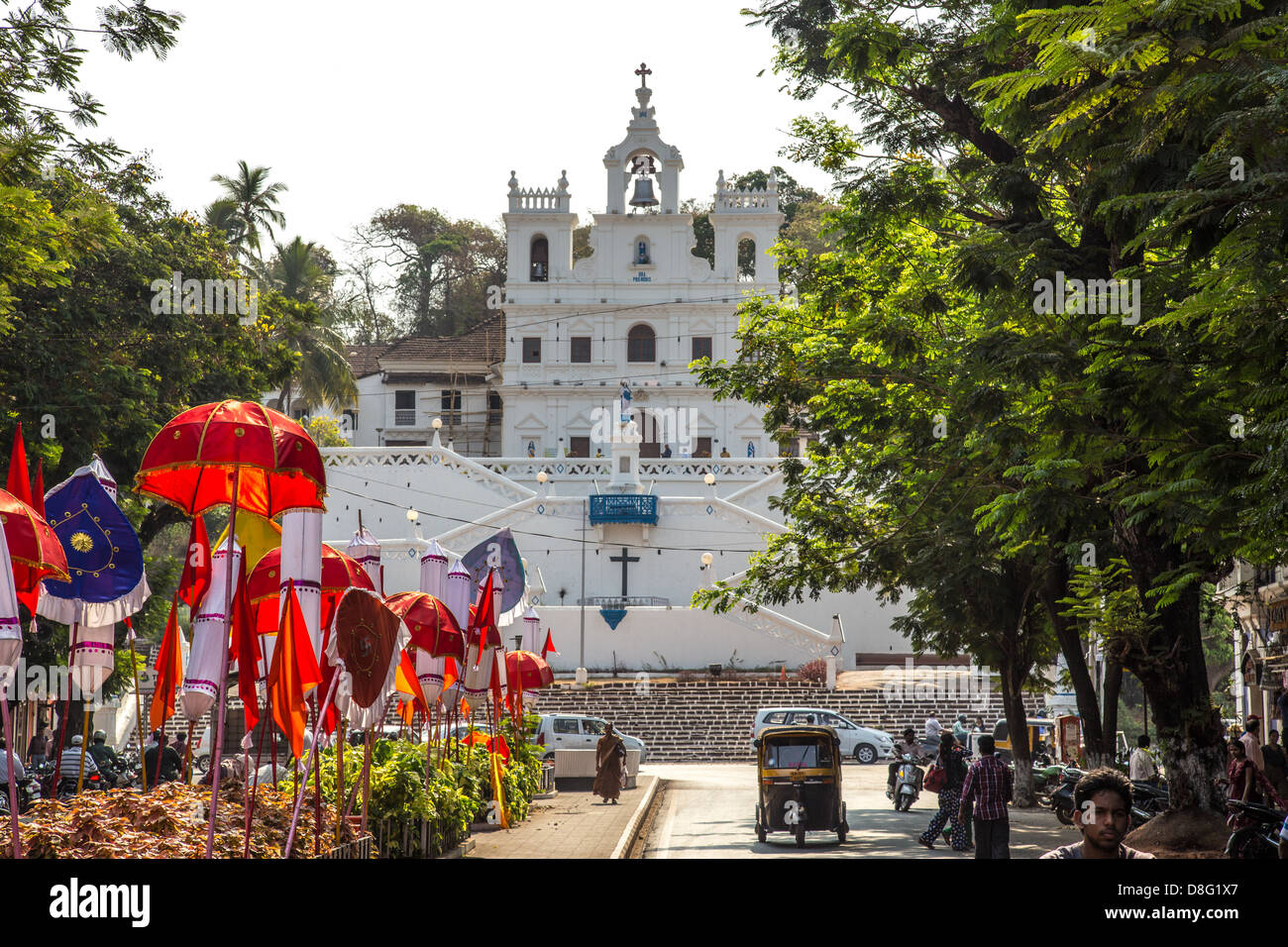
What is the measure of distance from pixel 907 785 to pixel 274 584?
14.1 m

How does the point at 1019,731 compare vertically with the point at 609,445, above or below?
below

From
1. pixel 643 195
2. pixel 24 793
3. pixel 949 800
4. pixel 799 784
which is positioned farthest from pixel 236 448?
pixel 643 195

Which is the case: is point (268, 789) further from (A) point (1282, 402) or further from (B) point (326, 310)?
(B) point (326, 310)

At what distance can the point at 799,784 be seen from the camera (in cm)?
1739

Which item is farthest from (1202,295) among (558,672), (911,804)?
(558,672)

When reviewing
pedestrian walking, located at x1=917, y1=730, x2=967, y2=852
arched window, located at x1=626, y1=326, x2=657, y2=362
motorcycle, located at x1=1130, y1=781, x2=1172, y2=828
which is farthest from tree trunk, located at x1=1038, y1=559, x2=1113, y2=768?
arched window, located at x1=626, y1=326, x2=657, y2=362

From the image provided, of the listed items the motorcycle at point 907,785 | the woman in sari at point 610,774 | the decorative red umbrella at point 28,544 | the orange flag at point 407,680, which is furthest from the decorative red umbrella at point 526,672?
the decorative red umbrella at point 28,544

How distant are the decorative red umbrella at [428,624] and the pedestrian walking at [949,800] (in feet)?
20.2

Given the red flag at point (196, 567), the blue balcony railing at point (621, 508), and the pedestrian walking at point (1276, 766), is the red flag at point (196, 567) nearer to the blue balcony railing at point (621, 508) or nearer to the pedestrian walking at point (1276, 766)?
the pedestrian walking at point (1276, 766)

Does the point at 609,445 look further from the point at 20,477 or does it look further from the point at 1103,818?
the point at 1103,818

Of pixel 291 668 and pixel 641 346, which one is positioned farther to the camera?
pixel 641 346

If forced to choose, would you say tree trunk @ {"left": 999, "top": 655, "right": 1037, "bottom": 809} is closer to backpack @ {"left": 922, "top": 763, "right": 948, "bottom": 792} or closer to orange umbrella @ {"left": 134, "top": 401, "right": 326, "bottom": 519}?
backpack @ {"left": 922, "top": 763, "right": 948, "bottom": 792}

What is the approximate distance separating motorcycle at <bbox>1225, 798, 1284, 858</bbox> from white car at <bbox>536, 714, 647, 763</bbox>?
19786 millimetres

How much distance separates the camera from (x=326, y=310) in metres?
60.6
